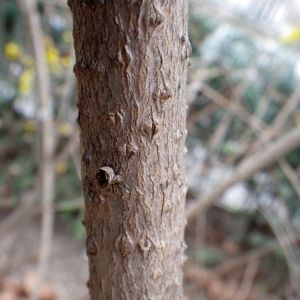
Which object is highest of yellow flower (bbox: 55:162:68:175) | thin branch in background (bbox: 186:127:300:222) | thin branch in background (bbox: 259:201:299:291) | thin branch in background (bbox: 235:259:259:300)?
thin branch in background (bbox: 186:127:300:222)

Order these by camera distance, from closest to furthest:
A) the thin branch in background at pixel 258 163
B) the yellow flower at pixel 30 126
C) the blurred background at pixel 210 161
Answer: the thin branch in background at pixel 258 163, the blurred background at pixel 210 161, the yellow flower at pixel 30 126

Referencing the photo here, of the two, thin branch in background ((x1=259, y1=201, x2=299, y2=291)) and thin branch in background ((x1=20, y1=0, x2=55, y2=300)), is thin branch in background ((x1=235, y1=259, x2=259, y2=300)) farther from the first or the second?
thin branch in background ((x1=20, y1=0, x2=55, y2=300))

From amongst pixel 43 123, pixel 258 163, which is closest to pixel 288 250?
pixel 258 163

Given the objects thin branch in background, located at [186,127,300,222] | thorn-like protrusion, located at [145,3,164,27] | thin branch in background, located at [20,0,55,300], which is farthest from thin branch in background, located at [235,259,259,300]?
thorn-like protrusion, located at [145,3,164,27]

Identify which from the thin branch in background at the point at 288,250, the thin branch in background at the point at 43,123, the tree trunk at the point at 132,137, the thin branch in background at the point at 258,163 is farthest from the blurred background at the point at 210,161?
the tree trunk at the point at 132,137

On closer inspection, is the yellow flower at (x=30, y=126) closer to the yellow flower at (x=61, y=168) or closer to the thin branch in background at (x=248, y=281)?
the yellow flower at (x=61, y=168)

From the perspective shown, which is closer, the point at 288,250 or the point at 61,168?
the point at 288,250

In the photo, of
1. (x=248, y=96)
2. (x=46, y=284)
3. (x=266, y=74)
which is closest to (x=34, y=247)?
(x=46, y=284)

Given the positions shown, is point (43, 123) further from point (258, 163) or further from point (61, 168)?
point (61, 168)
